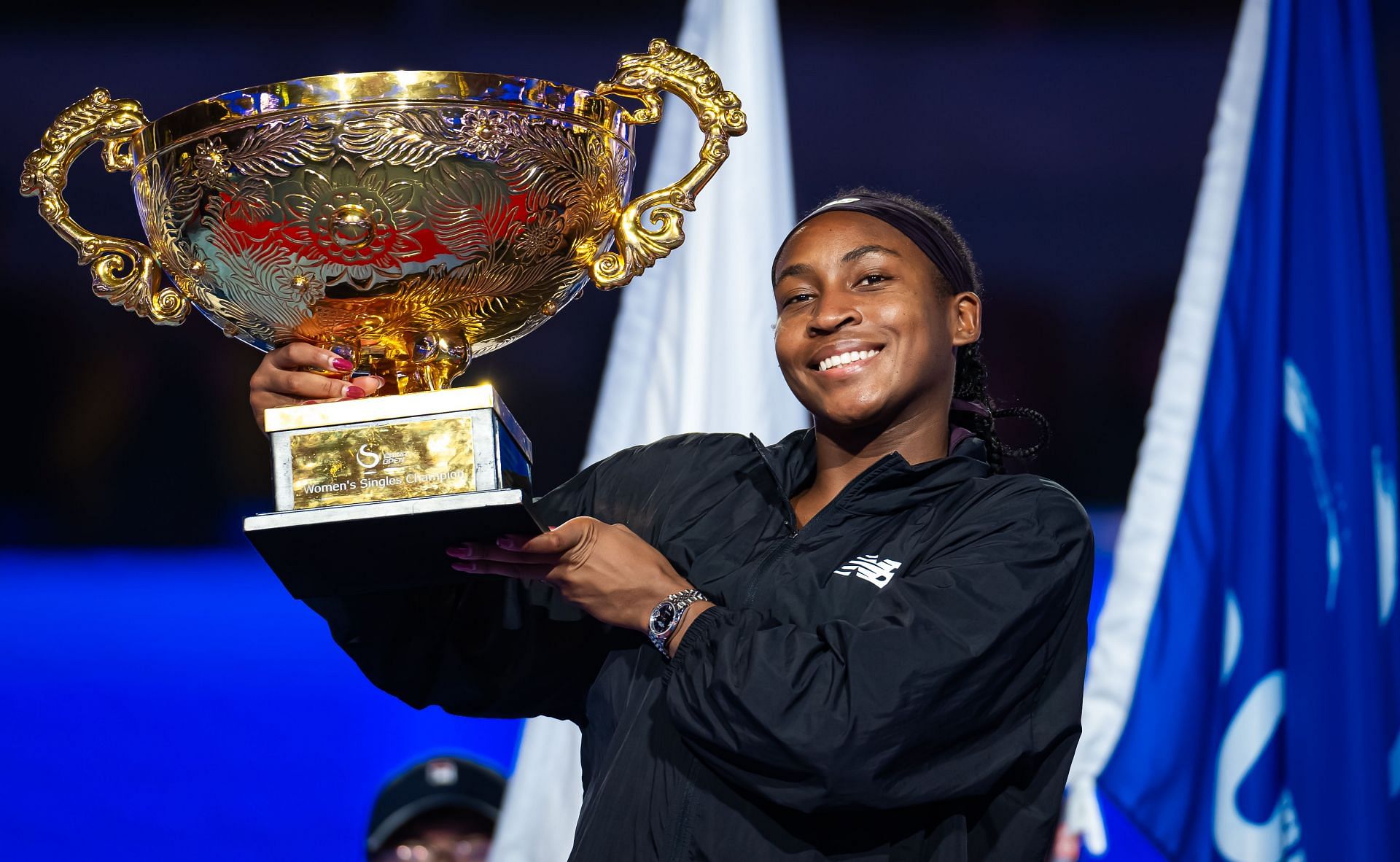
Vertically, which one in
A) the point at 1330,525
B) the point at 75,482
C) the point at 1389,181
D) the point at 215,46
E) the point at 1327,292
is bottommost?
the point at 1330,525

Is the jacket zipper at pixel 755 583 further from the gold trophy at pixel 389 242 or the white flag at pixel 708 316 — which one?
the white flag at pixel 708 316

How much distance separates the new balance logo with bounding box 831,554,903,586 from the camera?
3.89ft

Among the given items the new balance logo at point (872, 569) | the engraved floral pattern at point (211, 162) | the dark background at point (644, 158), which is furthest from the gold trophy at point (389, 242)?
the dark background at point (644, 158)

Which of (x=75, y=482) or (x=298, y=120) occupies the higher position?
(x=298, y=120)

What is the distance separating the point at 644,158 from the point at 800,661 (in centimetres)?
165

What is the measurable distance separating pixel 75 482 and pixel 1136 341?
200cm

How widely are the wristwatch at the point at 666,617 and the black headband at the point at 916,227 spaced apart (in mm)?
422

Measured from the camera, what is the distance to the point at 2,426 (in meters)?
2.66

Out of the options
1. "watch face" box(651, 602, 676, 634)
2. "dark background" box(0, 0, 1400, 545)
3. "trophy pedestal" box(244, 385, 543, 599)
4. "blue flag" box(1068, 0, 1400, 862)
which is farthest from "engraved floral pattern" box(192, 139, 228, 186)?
"blue flag" box(1068, 0, 1400, 862)

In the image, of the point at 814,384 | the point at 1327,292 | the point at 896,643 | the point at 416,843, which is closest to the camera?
the point at 896,643

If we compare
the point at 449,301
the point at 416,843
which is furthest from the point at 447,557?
the point at 416,843

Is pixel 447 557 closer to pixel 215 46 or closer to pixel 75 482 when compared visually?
pixel 75 482

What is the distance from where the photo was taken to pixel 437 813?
2232mm

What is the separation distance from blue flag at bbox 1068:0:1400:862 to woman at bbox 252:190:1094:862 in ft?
3.18
